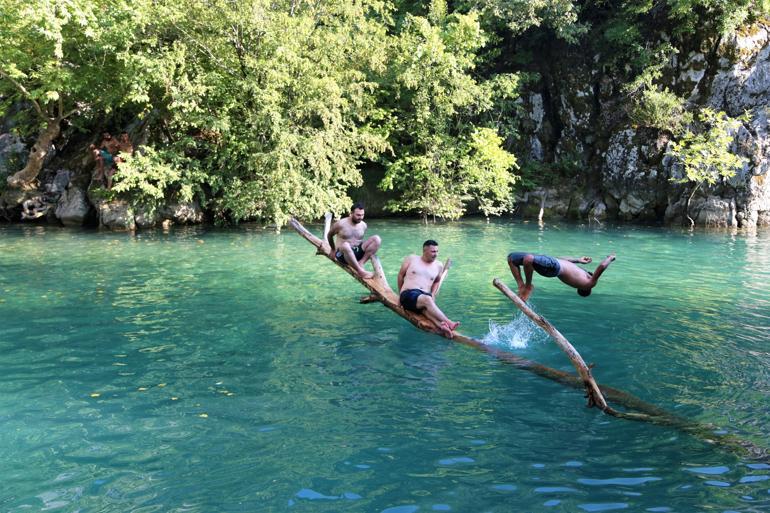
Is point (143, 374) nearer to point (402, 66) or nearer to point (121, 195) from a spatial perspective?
point (121, 195)

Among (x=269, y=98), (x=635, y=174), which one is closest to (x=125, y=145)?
(x=269, y=98)

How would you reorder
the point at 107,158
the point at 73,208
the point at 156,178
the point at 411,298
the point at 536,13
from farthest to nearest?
the point at 536,13
the point at 73,208
the point at 107,158
the point at 156,178
the point at 411,298

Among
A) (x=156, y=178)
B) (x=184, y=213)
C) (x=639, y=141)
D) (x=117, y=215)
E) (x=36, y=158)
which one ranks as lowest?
(x=117, y=215)

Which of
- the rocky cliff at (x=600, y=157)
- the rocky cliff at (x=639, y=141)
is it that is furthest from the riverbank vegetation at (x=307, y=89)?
the rocky cliff at (x=639, y=141)

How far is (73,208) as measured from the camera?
81.7 feet

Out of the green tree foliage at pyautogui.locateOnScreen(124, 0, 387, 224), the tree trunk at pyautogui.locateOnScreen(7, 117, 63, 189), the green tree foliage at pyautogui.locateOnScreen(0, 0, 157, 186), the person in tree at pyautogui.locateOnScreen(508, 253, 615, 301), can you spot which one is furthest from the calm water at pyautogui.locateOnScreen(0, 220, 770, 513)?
the tree trunk at pyautogui.locateOnScreen(7, 117, 63, 189)

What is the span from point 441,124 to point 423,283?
1845cm

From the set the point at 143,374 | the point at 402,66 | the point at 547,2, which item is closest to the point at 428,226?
the point at 402,66

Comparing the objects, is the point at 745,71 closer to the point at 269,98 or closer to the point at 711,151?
the point at 711,151

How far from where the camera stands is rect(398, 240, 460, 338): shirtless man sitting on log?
8953 mm

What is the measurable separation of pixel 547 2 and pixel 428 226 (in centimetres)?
1100

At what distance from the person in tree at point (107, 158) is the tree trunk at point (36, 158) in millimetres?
1958

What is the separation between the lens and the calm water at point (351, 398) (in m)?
4.80

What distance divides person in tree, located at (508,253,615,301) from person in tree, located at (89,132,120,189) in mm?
19112
